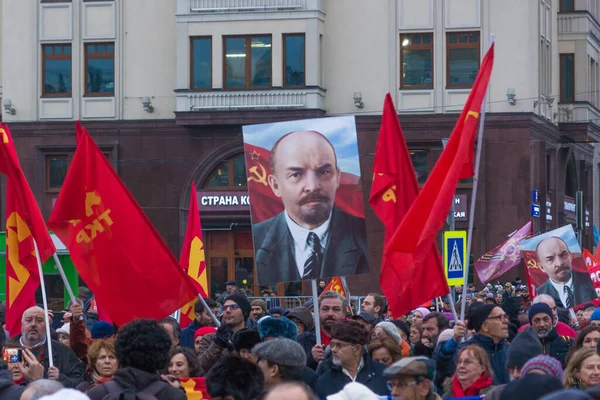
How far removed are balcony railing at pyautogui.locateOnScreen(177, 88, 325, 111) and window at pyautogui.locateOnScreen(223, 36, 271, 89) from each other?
36cm

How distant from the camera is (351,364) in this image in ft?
30.5

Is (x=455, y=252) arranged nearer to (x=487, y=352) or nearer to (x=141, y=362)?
(x=487, y=352)

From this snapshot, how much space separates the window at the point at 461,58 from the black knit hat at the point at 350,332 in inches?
1164

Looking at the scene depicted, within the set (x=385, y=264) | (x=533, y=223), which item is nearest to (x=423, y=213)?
(x=385, y=264)

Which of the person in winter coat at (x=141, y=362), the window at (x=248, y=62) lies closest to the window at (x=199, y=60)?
the window at (x=248, y=62)

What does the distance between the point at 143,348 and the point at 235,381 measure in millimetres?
1028

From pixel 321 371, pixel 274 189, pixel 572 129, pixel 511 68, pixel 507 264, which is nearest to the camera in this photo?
pixel 321 371

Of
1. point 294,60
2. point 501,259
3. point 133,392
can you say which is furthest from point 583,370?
point 294,60

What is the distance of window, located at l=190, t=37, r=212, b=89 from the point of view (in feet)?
Answer: 128

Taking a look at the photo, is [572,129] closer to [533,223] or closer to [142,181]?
[533,223]

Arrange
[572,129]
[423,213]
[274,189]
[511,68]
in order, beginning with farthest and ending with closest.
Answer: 1. [572,129]
2. [511,68]
3. [274,189]
4. [423,213]

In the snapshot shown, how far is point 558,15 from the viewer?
146 feet

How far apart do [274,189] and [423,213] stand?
2.21 meters

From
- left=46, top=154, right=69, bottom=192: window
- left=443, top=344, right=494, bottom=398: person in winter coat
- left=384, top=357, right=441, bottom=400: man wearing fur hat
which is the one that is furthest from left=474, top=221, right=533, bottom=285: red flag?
left=384, top=357, right=441, bottom=400: man wearing fur hat
